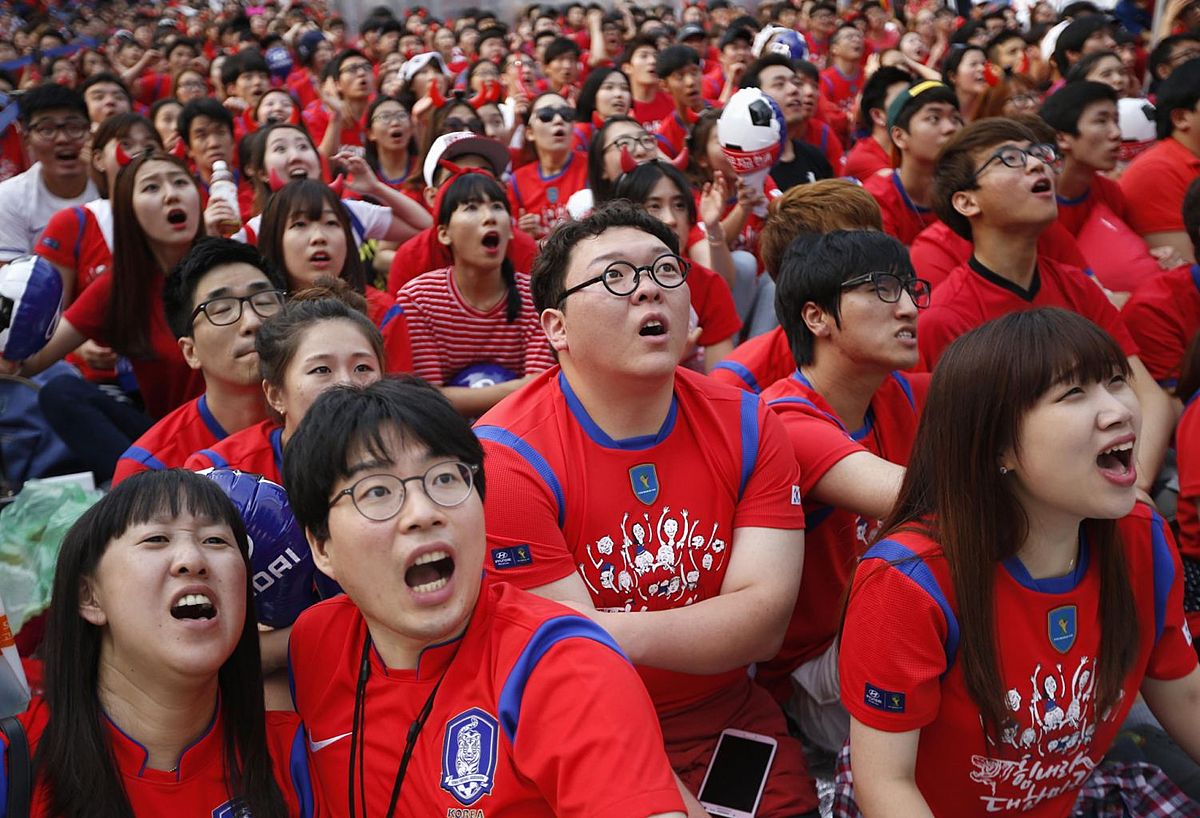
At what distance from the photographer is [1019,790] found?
223 centimetres

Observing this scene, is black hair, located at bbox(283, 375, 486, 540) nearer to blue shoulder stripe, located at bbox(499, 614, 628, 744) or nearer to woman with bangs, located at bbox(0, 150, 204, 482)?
blue shoulder stripe, located at bbox(499, 614, 628, 744)

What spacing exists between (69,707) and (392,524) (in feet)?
2.10

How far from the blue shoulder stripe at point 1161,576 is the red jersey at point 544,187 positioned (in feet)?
16.8

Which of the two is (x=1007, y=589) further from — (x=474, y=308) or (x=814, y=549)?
(x=474, y=308)

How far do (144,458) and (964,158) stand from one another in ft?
9.57

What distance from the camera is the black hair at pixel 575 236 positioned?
271 centimetres

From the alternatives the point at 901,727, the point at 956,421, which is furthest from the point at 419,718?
the point at 956,421

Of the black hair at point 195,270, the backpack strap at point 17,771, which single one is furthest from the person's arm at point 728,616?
the black hair at point 195,270

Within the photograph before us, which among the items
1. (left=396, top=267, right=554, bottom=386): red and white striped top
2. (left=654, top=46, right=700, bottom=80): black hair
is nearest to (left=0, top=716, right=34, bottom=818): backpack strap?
(left=396, top=267, right=554, bottom=386): red and white striped top

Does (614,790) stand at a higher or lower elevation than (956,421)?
lower

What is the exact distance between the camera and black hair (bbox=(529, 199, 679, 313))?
2.71 meters

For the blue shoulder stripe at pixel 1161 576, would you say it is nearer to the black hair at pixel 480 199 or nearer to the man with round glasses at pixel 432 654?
the man with round glasses at pixel 432 654

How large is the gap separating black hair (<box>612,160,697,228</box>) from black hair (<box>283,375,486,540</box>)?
2.75 m

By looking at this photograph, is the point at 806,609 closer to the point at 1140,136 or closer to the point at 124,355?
the point at 124,355
